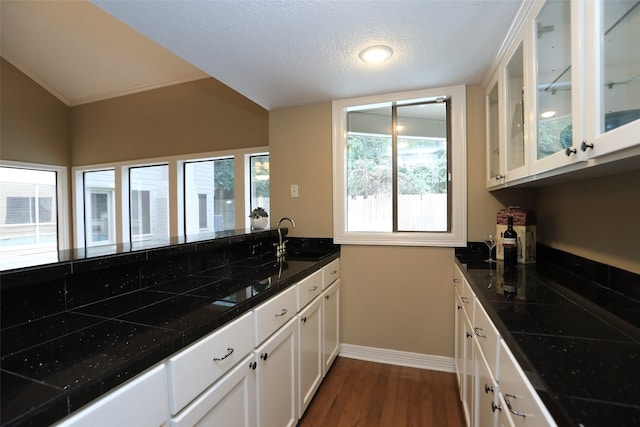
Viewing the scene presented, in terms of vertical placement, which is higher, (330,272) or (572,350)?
(572,350)

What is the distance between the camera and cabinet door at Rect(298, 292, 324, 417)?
5.57 feet

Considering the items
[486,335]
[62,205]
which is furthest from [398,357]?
[62,205]

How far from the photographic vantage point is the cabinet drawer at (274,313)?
49.6 inches

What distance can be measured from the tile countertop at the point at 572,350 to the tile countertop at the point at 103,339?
908 millimetres

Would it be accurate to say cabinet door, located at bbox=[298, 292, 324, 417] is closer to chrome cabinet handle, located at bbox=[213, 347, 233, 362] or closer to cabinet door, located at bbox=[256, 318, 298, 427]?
cabinet door, located at bbox=[256, 318, 298, 427]

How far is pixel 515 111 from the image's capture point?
1.62m

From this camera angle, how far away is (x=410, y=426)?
1.73 meters

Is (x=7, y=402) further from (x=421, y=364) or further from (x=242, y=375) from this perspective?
(x=421, y=364)

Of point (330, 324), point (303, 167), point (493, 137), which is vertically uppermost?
point (493, 137)

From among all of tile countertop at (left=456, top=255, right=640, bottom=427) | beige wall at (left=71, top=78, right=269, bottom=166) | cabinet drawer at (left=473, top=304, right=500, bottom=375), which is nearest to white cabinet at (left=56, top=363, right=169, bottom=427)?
tile countertop at (left=456, top=255, right=640, bottom=427)

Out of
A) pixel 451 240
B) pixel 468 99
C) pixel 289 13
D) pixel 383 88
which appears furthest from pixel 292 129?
pixel 451 240

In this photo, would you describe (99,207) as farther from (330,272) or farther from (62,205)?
(330,272)

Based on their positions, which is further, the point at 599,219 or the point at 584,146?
the point at 599,219

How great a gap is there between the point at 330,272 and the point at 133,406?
1.65 meters
